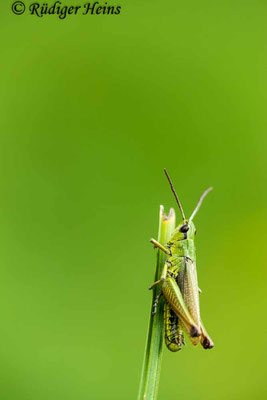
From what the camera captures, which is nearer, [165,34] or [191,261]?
[191,261]

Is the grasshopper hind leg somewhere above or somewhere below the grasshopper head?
below

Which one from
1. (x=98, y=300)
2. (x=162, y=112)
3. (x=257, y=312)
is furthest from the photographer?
(x=162, y=112)

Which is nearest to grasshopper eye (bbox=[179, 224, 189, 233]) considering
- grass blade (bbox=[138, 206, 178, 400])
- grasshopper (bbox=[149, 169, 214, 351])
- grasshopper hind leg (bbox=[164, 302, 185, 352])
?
grasshopper (bbox=[149, 169, 214, 351])

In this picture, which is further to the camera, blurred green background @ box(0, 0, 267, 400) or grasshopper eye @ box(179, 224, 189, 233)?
blurred green background @ box(0, 0, 267, 400)

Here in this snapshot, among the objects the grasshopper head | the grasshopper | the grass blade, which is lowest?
the grass blade

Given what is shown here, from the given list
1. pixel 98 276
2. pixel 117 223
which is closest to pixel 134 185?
pixel 117 223

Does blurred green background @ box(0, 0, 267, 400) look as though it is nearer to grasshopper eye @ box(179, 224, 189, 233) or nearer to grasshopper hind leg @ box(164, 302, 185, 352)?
grasshopper eye @ box(179, 224, 189, 233)

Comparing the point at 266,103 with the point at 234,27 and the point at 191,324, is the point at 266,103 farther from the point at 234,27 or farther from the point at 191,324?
the point at 191,324
